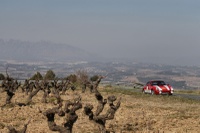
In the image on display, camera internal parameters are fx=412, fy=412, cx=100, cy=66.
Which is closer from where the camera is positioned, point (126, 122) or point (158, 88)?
point (126, 122)

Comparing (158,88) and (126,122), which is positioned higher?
(158,88)

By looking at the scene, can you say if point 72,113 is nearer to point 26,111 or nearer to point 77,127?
point 77,127

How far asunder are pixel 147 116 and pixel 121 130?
698cm

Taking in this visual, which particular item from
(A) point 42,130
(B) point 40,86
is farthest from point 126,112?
(B) point 40,86

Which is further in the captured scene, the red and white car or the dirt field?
the red and white car

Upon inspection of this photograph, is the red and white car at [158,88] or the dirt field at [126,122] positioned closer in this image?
the dirt field at [126,122]

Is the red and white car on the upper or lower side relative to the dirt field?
upper

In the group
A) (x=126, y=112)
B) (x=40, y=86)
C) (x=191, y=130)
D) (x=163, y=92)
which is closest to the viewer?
(x=191, y=130)

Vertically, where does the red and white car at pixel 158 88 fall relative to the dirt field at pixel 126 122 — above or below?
above

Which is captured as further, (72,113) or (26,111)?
(26,111)

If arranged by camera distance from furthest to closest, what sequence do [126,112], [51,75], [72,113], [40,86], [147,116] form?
[51,75], [40,86], [126,112], [147,116], [72,113]

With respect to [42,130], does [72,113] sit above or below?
above

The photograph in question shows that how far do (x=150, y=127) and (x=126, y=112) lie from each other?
827cm

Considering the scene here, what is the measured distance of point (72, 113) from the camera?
717 inches
